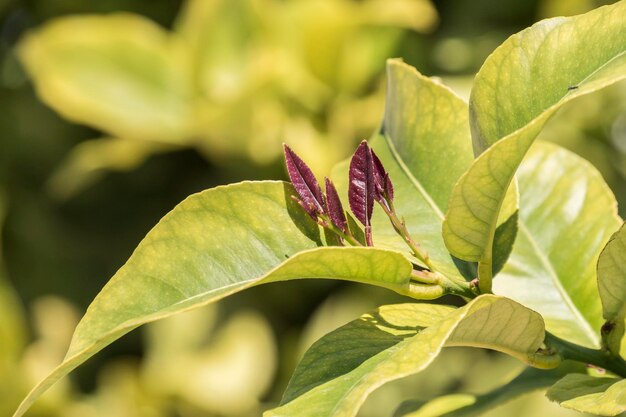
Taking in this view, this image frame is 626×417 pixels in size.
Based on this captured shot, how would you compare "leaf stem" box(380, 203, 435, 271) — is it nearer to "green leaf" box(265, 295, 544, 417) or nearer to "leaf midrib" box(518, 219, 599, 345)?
"green leaf" box(265, 295, 544, 417)

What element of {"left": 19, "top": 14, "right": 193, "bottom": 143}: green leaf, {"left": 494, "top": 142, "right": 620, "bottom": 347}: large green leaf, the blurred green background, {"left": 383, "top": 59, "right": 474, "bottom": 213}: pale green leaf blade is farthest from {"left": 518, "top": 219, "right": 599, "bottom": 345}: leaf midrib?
{"left": 19, "top": 14, "right": 193, "bottom": 143}: green leaf

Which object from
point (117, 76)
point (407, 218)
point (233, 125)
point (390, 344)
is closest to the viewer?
point (390, 344)

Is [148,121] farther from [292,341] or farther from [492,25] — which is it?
[492,25]

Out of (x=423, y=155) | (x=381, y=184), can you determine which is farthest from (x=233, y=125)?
(x=381, y=184)

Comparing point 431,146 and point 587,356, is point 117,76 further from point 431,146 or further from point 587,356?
point 587,356

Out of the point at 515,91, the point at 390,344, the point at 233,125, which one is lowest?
the point at 233,125

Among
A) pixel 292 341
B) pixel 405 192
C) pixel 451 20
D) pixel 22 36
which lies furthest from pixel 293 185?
pixel 22 36

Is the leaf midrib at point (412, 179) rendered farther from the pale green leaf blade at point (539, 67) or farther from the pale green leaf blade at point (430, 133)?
the pale green leaf blade at point (539, 67)
